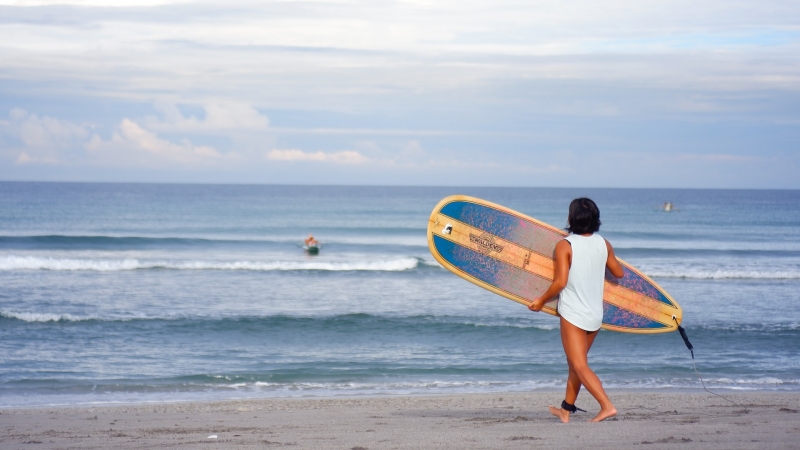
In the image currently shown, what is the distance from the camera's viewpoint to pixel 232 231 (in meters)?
33.4

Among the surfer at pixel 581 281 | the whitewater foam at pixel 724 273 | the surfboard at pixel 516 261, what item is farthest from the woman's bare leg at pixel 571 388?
the whitewater foam at pixel 724 273

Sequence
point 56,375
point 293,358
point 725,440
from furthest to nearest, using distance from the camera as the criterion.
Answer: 1. point 293,358
2. point 56,375
3. point 725,440

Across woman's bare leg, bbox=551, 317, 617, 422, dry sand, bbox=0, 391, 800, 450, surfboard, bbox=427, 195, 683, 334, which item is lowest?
dry sand, bbox=0, 391, 800, 450

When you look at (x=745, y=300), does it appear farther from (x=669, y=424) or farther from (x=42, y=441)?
(x=42, y=441)

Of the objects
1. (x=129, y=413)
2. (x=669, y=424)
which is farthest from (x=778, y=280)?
(x=129, y=413)

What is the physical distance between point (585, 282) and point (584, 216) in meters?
0.40

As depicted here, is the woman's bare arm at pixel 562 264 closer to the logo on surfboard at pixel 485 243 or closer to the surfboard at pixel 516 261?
the surfboard at pixel 516 261

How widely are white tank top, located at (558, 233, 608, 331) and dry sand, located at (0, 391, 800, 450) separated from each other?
709mm

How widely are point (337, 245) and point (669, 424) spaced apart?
24.0 metres

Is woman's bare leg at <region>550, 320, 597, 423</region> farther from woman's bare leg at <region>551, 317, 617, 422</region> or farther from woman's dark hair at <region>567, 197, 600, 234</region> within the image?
woman's dark hair at <region>567, 197, 600, 234</region>

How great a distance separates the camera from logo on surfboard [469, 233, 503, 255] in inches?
210

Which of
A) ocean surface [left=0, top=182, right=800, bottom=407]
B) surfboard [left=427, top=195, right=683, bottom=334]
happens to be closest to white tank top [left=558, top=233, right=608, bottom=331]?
surfboard [left=427, top=195, right=683, bottom=334]

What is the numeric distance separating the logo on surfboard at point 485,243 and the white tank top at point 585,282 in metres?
1.17

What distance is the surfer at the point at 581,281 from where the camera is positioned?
413 centimetres
